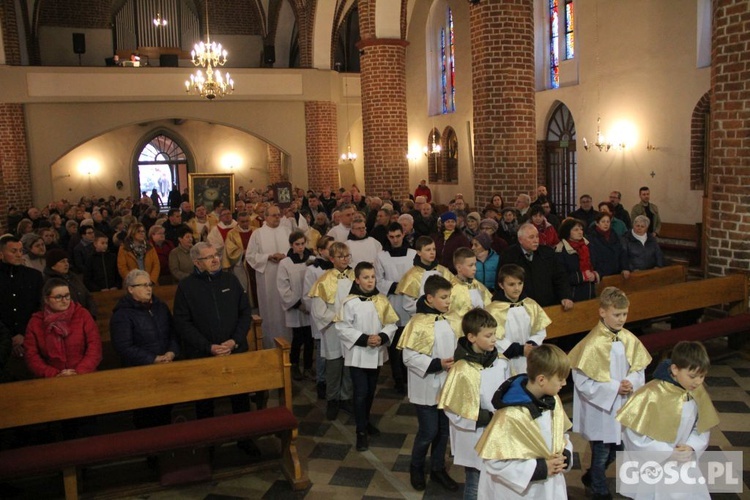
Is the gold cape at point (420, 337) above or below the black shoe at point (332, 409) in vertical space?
above

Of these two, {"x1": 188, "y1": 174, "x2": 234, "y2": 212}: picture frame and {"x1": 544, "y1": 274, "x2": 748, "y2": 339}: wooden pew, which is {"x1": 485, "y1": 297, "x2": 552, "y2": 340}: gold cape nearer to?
{"x1": 544, "y1": 274, "x2": 748, "y2": 339}: wooden pew

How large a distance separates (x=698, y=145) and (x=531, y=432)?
38.7 ft

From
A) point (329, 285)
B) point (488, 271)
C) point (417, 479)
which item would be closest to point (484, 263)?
point (488, 271)

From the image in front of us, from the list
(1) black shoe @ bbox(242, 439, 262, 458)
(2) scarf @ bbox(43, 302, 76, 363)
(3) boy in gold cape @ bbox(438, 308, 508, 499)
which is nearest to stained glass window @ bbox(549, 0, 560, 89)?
(1) black shoe @ bbox(242, 439, 262, 458)

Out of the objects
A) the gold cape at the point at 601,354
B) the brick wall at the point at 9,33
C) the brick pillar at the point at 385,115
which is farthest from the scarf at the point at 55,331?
the brick wall at the point at 9,33

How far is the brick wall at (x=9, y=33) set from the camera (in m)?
20.7

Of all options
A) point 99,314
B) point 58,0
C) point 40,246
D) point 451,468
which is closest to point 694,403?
point 451,468

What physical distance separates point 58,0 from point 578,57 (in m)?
19.4

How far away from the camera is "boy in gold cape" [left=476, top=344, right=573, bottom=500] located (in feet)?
11.0

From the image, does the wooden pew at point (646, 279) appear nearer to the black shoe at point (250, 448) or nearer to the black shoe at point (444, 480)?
the black shoe at point (444, 480)

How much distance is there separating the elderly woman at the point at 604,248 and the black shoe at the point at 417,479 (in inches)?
157

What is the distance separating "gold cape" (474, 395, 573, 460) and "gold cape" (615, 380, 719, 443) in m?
0.83

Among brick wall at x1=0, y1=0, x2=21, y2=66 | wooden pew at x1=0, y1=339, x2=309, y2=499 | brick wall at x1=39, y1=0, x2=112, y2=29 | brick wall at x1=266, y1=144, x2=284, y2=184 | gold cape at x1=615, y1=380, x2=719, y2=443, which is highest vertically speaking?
brick wall at x1=39, y1=0, x2=112, y2=29

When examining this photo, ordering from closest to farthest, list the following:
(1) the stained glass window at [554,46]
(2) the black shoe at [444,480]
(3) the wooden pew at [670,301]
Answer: (2) the black shoe at [444,480] → (3) the wooden pew at [670,301] → (1) the stained glass window at [554,46]
